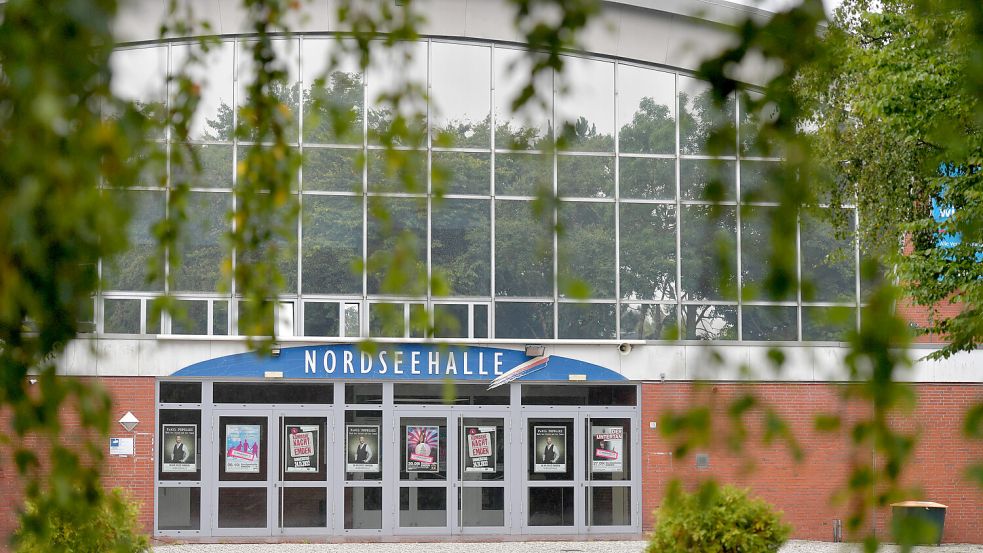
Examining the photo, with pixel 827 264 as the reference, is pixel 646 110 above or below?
above

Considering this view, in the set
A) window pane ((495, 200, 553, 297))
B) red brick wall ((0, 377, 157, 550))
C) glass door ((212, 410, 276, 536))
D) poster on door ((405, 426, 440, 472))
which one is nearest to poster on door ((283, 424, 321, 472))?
glass door ((212, 410, 276, 536))

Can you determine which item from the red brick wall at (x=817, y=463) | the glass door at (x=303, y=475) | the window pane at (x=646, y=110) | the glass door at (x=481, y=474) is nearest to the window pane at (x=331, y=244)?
the glass door at (x=303, y=475)

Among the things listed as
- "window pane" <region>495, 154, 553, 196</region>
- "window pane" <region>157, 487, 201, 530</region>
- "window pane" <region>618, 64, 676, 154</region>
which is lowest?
"window pane" <region>157, 487, 201, 530</region>

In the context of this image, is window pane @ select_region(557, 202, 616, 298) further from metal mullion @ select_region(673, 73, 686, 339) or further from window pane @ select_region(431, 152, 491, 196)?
window pane @ select_region(431, 152, 491, 196)

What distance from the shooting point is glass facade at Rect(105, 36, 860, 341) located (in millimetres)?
20172

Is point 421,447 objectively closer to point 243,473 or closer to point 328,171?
point 243,473

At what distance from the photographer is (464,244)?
20703mm

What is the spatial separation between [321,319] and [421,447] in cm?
269

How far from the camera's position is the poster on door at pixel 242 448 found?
1980 centimetres

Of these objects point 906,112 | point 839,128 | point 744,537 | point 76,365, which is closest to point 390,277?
point 744,537

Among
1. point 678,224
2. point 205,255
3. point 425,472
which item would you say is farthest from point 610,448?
→ point 205,255

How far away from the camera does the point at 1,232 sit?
2.09m

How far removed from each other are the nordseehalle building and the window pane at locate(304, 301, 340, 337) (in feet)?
0.12

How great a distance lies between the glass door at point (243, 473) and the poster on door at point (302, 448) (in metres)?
0.27
